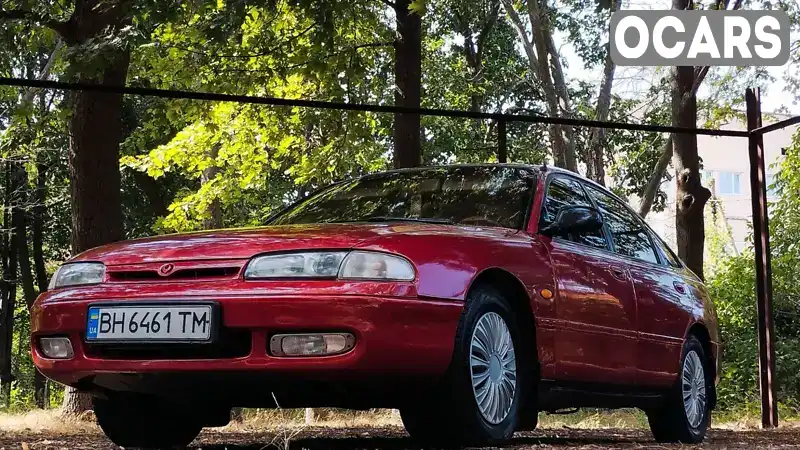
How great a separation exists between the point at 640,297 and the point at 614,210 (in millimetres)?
681

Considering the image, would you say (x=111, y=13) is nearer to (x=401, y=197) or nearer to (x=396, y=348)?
(x=401, y=197)

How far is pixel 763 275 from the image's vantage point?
30.2 ft

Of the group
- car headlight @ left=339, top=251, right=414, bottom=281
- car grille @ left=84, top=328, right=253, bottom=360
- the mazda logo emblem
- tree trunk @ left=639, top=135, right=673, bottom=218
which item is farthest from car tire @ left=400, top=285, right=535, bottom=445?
tree trunk @ left=639, top=135, right=673, bottom=218

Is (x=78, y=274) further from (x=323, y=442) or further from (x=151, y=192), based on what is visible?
(x=151, y=192)

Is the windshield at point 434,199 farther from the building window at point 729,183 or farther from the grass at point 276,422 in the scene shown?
the building window at point 729,183

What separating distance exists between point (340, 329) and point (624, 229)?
3020mm

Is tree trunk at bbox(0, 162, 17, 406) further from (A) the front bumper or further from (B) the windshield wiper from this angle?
(A) the front bumper

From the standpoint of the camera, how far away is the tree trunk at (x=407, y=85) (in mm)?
11734

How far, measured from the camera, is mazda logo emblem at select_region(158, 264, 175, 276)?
440cm

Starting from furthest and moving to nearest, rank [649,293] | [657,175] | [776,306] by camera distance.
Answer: [776,306], [657,175], [649,293]

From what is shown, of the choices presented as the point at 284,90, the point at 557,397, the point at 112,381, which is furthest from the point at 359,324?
the point at 284,90

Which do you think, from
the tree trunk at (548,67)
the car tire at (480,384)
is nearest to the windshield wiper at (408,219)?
the car tire at (480,384)

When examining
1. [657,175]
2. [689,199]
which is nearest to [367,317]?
[689,199]

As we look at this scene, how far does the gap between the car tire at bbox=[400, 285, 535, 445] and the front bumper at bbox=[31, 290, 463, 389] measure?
110 millimetres
